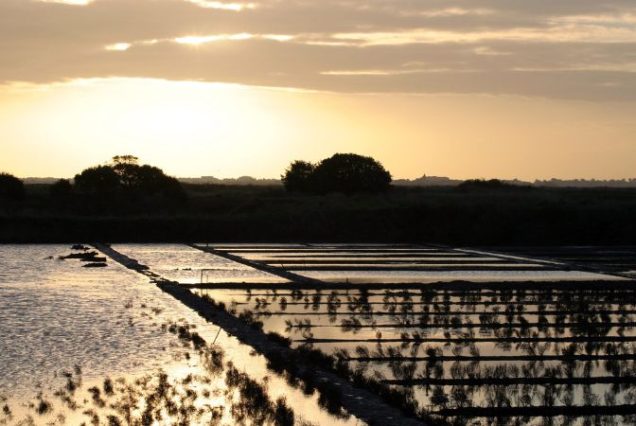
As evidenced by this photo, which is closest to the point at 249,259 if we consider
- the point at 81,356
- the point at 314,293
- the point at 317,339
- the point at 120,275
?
the point at 120,275

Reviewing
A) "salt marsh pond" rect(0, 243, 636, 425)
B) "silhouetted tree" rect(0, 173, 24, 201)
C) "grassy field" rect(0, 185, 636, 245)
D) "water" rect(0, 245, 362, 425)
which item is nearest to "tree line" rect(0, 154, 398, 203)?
"silhouetted tree" rect(0, 173, 24, 201)

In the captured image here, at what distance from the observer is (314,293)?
26719mm

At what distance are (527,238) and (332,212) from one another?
9.92 m

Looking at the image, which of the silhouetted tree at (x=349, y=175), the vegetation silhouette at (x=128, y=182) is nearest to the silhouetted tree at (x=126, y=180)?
the vegetation silhouette at (x=128, y=182)

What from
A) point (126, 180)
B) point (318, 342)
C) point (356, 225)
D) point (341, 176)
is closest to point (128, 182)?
point (126, 180)

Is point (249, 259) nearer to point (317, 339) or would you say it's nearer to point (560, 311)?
point (560, 311)

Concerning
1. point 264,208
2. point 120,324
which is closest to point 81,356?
point 120,324

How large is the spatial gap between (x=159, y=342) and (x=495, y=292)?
10863 millimetres

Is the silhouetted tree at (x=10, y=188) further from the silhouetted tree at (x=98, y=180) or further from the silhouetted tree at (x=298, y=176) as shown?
the silhouetted tree at (x=298, y=176)

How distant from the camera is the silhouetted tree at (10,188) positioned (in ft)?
227

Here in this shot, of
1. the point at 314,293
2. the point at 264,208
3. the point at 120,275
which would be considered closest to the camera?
the point at 314,293

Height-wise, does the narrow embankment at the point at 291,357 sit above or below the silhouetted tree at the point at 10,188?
below

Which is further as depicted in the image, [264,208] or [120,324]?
[264,208]

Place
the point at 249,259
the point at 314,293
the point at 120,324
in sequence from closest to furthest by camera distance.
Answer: the point at 120,324
the point at 314,293
the point at 249,259
